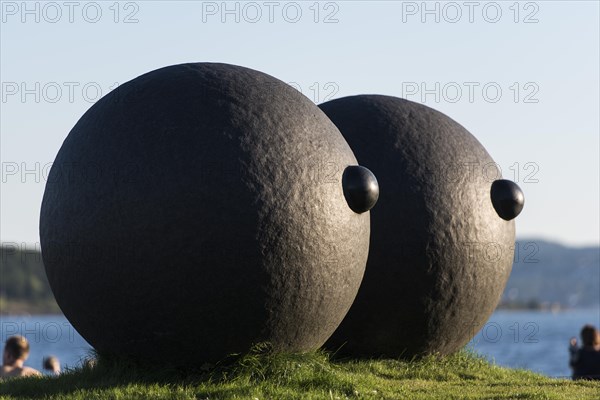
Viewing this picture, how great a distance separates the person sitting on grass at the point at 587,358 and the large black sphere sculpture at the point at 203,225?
495 centimetres

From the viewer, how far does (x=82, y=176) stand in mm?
10430

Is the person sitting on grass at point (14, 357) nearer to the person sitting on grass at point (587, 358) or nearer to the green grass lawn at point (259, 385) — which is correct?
the green grass lawn at point (259, 385)

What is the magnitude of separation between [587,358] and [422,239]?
12.3ft

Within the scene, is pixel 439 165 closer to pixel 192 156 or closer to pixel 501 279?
pixel 501 279

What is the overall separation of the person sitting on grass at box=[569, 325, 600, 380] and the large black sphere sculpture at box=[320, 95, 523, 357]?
2.04 metres

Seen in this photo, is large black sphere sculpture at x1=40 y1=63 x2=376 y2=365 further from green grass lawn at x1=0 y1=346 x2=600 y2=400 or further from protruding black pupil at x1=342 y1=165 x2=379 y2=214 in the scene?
green grass lawn at x1=0 y1=346 x2=600 y2=400

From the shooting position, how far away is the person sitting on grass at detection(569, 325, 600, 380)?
45.7 feet

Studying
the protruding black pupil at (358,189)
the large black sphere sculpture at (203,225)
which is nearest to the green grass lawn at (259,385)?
the large black sphere sculpture at (203,225)

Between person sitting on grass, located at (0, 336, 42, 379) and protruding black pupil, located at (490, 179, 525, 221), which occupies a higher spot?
protruding black pupil, located at (490, 179, 525, 221)

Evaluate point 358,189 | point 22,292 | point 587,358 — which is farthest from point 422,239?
point 22,292

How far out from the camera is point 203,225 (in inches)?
385

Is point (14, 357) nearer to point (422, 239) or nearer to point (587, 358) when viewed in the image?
point (422, 239)

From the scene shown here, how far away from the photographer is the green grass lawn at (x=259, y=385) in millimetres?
9852

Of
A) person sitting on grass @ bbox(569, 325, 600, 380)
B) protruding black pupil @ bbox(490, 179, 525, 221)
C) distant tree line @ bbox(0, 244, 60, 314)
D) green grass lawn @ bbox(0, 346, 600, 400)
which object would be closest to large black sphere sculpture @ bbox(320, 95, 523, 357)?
protruding black pupil @ bbox(490, 179, 525, 221)
